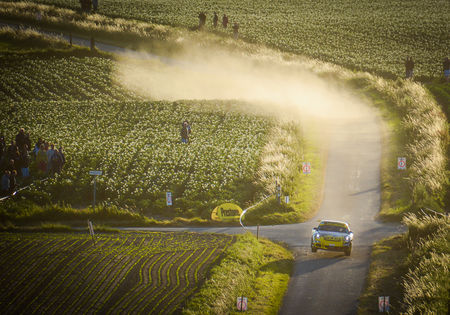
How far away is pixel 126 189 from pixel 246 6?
247 feet

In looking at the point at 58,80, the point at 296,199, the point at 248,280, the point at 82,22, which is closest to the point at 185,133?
the point at 296,199

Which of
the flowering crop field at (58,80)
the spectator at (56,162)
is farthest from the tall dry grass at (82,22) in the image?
the spectator at (56,162)

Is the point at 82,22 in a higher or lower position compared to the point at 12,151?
higher

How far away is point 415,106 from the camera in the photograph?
4884 centimetres

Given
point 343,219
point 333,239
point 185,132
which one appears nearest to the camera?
point 333,239

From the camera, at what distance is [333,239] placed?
91.0 ft

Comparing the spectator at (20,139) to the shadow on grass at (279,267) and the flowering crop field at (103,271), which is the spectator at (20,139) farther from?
the shadow on grass at (279,267)

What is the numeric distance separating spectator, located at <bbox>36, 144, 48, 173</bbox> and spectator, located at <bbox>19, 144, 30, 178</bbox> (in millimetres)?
713

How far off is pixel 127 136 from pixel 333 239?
984 inches

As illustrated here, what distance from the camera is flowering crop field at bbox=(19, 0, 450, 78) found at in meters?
71.7

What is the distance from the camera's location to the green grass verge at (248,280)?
874 inches

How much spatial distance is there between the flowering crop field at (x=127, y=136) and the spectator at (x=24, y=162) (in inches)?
67.6

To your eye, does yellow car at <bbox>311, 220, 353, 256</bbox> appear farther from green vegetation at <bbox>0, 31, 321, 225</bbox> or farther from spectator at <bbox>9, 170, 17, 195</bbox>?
spectator at <bbox>9, 170, 17, 195</bbox>

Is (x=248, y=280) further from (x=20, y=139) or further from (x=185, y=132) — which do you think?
(x=20, y=139)
